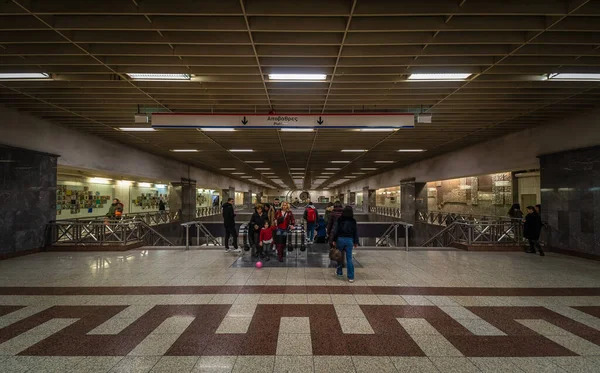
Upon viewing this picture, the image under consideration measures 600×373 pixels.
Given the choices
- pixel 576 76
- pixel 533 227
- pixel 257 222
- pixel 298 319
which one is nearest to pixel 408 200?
pixel 533 227

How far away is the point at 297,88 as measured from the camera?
278 inches

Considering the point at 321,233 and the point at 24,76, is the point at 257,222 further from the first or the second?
the point at 24,76

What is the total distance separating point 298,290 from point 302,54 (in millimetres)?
4519

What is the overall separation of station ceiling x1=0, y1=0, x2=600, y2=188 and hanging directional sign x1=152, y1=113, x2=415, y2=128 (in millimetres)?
512

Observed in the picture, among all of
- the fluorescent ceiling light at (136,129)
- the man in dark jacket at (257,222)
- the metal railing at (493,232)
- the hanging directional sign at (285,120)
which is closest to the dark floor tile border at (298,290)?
the man in dark jacket at (257,222)

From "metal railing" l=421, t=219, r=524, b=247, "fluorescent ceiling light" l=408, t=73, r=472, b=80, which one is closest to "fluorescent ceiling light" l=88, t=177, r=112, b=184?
"fluorescent ceiling light" l=408, t=73, r=472, b=80

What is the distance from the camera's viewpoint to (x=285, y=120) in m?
7.75

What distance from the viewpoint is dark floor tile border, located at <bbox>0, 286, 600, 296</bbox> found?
17.8 ft

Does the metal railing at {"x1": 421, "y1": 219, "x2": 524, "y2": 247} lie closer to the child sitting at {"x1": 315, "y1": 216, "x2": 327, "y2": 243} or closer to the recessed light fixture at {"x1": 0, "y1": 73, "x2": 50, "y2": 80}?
the child sitting at {"x1": 315, "y1": 216, "x2": 327, "y2": 243}

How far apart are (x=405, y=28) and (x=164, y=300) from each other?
609cm

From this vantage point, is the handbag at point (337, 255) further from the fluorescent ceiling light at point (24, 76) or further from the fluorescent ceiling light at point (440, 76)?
the fluorescent ceiling light at point (24, 76)

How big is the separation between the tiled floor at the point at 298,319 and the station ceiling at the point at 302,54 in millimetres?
4467

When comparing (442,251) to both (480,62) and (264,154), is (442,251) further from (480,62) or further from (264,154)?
(264,154)

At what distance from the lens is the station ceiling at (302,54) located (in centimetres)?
427
